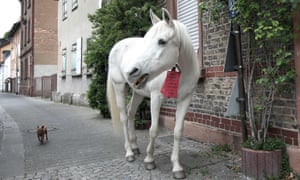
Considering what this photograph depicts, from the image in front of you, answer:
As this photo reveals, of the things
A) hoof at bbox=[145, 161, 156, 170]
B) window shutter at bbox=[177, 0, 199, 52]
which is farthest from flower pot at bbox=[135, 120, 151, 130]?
hoof at bbox=[145, 161, 156, 170]

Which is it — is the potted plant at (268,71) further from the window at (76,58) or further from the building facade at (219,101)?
the window at (76,58)

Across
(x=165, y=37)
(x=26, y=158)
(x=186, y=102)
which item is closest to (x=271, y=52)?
(x=186, y=102)

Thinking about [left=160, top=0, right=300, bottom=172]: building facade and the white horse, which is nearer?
the white horse

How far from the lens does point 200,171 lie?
3637 mm

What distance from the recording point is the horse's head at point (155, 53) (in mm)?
2906

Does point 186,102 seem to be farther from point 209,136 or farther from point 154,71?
point 209,136

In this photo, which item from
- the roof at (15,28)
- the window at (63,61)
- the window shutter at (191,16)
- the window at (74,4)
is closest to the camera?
the window shutter at (191,16)

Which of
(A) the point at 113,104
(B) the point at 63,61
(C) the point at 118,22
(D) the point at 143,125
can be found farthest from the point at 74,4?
(A) the point at 113,104

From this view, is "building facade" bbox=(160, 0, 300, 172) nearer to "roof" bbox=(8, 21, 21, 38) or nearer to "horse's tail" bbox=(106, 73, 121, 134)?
"horse's tail" bbox=(106, 73, 121, 134)

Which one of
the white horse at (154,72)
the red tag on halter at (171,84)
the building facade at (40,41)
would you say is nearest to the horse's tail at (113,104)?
the white horse at (154,72)

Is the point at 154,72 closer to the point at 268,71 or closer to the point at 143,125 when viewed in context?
the point at 268,71

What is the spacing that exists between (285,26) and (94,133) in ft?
15.3

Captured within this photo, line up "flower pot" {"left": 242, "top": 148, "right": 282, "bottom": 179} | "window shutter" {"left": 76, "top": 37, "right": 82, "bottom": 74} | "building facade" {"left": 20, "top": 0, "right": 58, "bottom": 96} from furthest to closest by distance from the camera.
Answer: "building facade" {"left": 20, "top": 0, "right": 58, "bottom": 96} → "window shutter" {"left": 76, "top": 37, "right": 82, "bottom": 74} → "flower pot" {"left": 242, "top": 148, "right": 282, "bottom": 179}

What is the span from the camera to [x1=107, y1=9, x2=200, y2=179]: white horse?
2.95 meters
